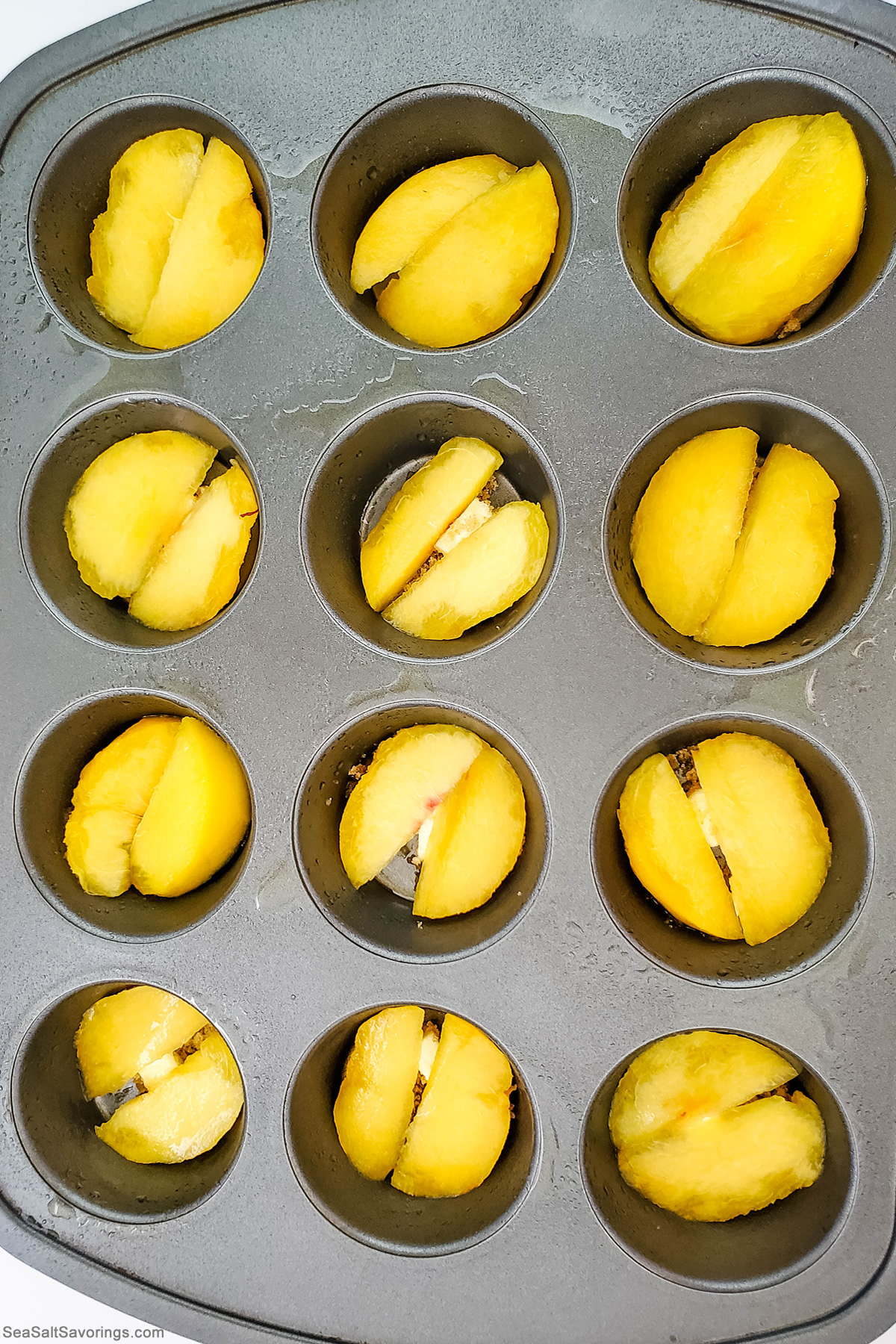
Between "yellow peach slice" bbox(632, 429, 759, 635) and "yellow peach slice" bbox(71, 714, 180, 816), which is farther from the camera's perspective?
"yellow peach slice" bbox(71, 714, 180, 816)

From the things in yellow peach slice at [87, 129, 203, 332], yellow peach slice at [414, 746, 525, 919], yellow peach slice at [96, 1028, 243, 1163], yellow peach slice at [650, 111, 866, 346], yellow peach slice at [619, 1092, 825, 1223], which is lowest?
yellow peach slice at [96, 1028, 243, 1163]

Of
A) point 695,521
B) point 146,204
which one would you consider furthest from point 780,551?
point 146,204

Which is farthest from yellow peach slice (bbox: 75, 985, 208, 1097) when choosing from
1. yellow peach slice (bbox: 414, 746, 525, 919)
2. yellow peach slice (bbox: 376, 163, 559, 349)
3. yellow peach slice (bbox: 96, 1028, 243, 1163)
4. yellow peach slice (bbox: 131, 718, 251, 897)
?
yellow peach slice (bbox: 376, 163, 559, 349)

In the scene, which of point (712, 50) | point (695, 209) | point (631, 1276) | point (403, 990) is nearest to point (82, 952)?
point (403, 990)

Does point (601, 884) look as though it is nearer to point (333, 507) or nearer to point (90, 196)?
point (333, 507)

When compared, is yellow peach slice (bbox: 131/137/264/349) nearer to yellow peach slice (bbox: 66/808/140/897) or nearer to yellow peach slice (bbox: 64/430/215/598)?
yellow peach slice (bbox: 64/430/215/598)

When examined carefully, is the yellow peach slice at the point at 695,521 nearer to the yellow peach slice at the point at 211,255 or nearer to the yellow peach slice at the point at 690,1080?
the yellow peach slice at the point at 690,1080
